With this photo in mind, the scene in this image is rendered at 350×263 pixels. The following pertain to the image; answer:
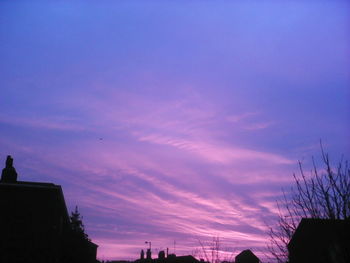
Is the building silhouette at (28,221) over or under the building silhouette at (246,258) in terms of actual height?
over

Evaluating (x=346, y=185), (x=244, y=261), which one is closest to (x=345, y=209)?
(x=346, y=185)

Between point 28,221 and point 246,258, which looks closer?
point 28,221

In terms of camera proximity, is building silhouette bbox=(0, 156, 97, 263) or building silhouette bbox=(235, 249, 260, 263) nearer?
building silhouette bbox=(0, 156, 97, 263)

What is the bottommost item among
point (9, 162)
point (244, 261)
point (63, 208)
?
point (244, 261)

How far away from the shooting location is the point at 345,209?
9305mm

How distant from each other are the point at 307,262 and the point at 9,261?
85.6 feet

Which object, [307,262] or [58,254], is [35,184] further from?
[307,262]

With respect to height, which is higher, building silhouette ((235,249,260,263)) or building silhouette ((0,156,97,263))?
building silhouette ((0,156,97,263))

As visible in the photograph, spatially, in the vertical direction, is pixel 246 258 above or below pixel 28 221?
below

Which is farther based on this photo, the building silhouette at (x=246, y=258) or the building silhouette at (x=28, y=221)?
the building silhouette at (x=246, y=258)

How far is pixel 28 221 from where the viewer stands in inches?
991

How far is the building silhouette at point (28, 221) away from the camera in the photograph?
78.9 ft

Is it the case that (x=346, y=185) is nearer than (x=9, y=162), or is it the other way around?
(x=346, y=185)

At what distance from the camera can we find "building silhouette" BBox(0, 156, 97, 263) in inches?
947
